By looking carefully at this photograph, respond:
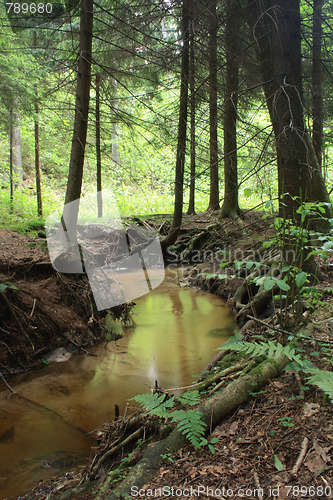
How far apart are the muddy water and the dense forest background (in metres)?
2.62

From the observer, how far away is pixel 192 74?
7.85 metres

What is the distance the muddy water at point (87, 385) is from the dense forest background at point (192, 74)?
2.62m

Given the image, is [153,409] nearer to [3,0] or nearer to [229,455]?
[229,455]

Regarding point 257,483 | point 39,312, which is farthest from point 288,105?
point 39,312

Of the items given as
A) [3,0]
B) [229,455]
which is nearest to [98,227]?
[3,0]

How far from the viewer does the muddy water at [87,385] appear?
2.94m

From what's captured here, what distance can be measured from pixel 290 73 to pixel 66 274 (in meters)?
4.86

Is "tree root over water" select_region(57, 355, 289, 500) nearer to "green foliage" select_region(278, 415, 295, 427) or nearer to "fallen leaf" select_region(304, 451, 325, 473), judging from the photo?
"green foliage" select_region(278, 415, 295, 427)

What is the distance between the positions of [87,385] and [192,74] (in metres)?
7.42

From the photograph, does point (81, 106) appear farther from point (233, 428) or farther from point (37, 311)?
point (233, 428)

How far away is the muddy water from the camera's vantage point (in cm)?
294

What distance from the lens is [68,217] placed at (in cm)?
625

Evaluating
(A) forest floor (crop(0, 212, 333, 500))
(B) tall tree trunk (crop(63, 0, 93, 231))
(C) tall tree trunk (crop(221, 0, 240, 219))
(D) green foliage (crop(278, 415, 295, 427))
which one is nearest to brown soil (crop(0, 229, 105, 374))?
(A) forest floor (crop(0, 212, 333, 500))

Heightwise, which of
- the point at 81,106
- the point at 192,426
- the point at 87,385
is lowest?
the point at 87,385
